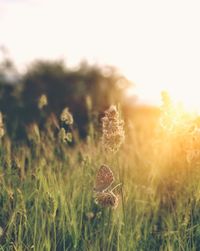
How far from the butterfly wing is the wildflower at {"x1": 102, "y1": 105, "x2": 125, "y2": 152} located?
13cm

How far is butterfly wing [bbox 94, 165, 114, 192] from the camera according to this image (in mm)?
3064

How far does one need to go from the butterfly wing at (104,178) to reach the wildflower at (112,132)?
0.44 ft

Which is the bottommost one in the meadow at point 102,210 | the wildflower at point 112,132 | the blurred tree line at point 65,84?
the meadow at point 102,210

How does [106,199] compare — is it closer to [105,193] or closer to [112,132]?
[105,193]

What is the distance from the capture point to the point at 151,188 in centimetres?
459

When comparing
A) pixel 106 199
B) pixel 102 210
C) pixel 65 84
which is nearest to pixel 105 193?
pixel 106 199

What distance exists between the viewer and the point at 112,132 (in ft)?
10.3

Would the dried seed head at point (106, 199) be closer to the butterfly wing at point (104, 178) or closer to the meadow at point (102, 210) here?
the butterfly wing at point (104, 178)

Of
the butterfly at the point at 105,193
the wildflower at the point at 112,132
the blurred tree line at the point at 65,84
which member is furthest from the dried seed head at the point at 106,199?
the blurred tree line at the point at 65,84

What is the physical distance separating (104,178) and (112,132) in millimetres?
246

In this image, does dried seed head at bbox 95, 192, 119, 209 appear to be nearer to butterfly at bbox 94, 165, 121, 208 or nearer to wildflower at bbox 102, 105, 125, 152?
butterfly at bbox 94, 165, 121, 208

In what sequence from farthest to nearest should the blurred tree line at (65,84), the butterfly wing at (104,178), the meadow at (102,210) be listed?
1. the blurred tree line at (65,84)
2. the meadow at (102,210)
3. the butterfly wing at (104,178)

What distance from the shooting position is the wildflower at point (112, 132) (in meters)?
3.14

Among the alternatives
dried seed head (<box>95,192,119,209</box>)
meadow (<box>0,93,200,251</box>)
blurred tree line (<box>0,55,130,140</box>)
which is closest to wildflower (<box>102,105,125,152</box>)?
meadow (<box>0,93,200,251</box>)
